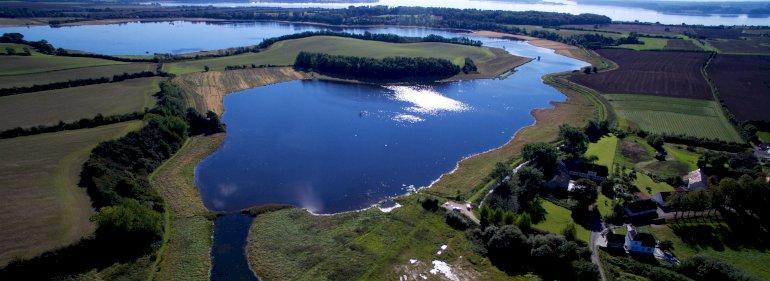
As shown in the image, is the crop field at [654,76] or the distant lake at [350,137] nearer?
the distant lake at [350,137]

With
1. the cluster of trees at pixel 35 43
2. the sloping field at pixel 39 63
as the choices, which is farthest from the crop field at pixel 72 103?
the cluster of trees at pixel 35 43

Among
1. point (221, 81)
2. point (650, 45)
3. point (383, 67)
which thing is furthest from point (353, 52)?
point (650, 45)

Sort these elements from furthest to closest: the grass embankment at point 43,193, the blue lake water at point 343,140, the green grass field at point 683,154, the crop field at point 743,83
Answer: the crop field at point 743,83
the green grass field at point 683,154
the blue lake water at point 343,140
the grass embankment at point 43,193

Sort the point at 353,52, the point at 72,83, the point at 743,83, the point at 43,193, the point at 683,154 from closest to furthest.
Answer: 1. the point at 43,193
2. the point at 683,154
3. the point at 72,83
4. the point at 743,83
5. the point at 353,52

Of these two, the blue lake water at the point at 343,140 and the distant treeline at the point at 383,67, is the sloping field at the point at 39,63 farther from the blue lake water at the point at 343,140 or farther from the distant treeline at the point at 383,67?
the distant treeline at the point at 383,67

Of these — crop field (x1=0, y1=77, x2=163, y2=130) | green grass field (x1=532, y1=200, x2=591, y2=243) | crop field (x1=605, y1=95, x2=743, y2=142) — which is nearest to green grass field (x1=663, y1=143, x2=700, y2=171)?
crop field (x1=605, y1=95, x2=743, y2=142)

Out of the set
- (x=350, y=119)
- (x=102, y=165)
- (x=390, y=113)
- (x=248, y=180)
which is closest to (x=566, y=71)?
(x=390, y=113)

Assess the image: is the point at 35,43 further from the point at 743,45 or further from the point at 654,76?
the point at 743,45
